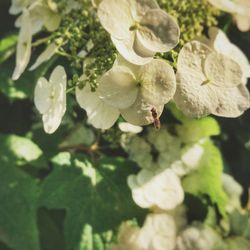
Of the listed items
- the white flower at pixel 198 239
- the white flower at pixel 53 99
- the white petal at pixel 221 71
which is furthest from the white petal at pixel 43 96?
the white flower at pixel 198 239

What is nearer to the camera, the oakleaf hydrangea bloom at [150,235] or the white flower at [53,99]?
the white flower at [53,99]

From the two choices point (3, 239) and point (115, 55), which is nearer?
point (115, 55)

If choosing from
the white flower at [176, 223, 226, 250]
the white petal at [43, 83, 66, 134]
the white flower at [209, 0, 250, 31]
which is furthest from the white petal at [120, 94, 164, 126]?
the white flower at [176, 223, 226, 250]

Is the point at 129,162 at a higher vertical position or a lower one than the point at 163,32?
lower

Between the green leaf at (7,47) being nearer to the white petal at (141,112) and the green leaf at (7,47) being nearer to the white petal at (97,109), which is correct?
the white petal at (97,109)

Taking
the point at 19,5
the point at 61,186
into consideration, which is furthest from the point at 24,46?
the point at 61,186

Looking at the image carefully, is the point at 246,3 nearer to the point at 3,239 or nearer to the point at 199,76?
the point at 199,76

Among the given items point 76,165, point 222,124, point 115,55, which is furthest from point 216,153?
point 115,55
